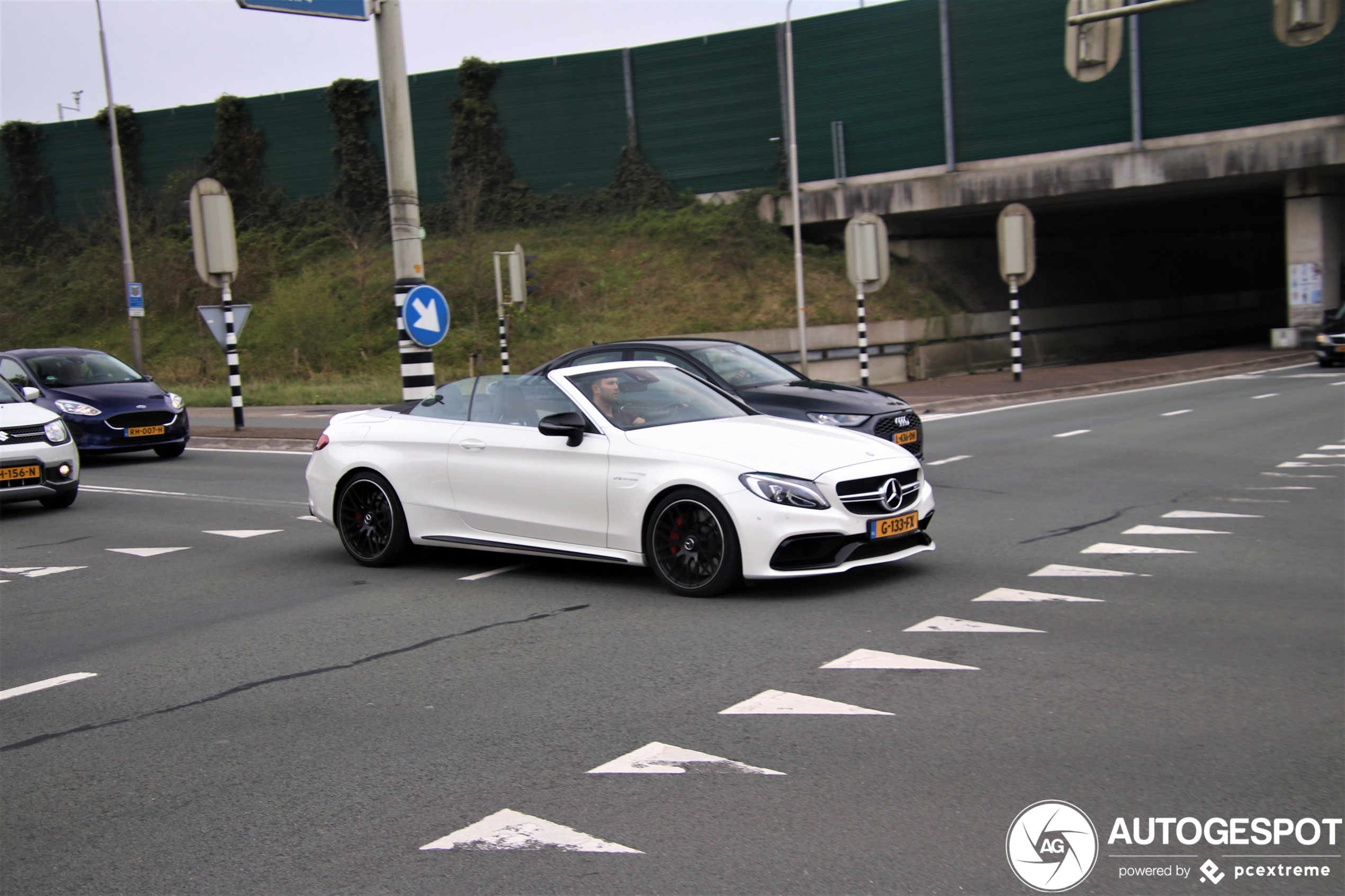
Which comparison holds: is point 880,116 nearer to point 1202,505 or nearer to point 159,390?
point 159,390

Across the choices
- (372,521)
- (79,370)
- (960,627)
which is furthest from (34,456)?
(960,627)

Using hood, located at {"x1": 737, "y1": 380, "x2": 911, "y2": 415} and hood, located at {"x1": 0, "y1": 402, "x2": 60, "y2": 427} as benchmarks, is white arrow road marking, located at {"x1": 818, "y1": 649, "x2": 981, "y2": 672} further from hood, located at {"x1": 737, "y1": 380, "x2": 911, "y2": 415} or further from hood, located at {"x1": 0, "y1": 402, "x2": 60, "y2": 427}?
hood, located at {"x1": 0, "y1": 402, "x2": 60, "y2": 427}

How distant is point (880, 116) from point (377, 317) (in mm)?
18232

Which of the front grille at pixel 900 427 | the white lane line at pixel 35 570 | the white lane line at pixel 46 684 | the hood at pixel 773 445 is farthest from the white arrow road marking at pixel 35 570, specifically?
the front grille at pixel 900 427

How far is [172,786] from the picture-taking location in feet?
15.3

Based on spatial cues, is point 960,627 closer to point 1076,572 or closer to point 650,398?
point 1076,572

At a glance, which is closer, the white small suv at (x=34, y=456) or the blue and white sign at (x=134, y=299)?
the white small suv at (x=34, y=456)

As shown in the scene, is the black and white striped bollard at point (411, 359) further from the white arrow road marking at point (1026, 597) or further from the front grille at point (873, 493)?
the white arrow road marking at point (1026, 597)

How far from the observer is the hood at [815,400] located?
1205 centimetres

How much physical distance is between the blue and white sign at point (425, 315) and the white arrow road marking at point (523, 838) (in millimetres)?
11385

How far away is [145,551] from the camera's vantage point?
10.4 m

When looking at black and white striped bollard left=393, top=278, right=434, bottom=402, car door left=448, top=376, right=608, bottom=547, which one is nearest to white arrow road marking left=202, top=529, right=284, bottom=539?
car door left=448, top=376, right=608, bottom=547

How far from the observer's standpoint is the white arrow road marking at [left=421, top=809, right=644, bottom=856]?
395 centimetres

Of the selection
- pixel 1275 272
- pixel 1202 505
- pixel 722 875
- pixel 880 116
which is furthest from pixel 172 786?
pixel 1275 272
